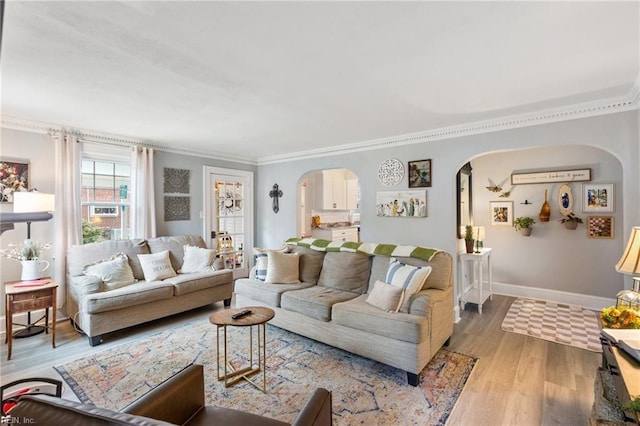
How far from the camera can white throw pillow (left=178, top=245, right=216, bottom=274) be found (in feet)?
14.3

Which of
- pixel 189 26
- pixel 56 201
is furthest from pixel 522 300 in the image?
pixel 56 201

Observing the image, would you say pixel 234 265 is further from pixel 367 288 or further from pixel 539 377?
pixel 539 377

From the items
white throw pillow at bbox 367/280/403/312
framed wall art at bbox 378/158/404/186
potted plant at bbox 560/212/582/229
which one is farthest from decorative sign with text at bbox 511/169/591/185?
white throw pillow at bbox 367/280/403/312

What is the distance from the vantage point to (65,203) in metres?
3.83

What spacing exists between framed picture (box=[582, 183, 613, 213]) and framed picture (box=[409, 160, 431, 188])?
235 centimetres

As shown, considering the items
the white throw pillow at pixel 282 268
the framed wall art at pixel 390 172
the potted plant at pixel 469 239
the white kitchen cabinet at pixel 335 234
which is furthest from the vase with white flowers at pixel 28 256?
the potted plant at pixel 469 239

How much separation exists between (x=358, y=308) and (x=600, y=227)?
154 inches

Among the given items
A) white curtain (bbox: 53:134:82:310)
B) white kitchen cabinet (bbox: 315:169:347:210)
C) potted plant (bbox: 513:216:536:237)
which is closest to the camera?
white curtain (bbox: 53:134:82:310)

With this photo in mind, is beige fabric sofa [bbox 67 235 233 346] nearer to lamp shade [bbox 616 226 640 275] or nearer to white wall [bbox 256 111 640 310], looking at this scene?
white wall [bbox 256 111 640 310]

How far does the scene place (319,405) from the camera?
137 centimetres

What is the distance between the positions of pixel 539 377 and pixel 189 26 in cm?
369

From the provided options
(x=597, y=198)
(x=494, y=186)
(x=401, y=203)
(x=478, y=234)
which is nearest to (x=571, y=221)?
(x=597, y=198)

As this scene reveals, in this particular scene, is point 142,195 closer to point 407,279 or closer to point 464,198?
point 407,279

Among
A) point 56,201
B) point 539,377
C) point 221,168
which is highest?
point 221,168
